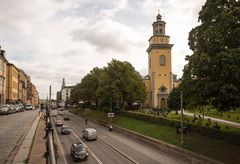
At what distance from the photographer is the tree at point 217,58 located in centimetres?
2345

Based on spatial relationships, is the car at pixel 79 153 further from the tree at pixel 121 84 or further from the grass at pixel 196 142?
the tree at pixel 121 84

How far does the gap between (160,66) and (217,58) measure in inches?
2822

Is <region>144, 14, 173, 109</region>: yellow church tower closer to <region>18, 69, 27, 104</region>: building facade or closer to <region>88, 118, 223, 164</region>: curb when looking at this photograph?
<region>88, 118, 223, 164</region>: curb

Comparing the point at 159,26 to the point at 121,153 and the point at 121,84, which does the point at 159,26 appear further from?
the point at 121,153

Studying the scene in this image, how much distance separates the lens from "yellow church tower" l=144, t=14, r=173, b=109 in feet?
309

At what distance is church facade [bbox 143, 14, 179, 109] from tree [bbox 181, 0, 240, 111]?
66237 mm

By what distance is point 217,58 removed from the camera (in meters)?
23.7

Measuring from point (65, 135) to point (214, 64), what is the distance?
36204mm

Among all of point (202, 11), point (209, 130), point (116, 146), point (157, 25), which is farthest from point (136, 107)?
point (202, 11)

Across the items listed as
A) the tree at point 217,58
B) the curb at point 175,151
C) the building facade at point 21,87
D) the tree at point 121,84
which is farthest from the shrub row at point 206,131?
the building facade at point 21,87

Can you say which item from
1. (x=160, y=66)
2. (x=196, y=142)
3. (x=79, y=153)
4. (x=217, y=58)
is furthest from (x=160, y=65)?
(x=217, y=58)

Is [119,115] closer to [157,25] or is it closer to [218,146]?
[157,25]

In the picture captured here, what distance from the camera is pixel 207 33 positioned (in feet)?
83.4

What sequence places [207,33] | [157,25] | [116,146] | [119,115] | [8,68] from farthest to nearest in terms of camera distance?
[8,68] < [157,25] < [119,115] < [116,146] < [207,33]
